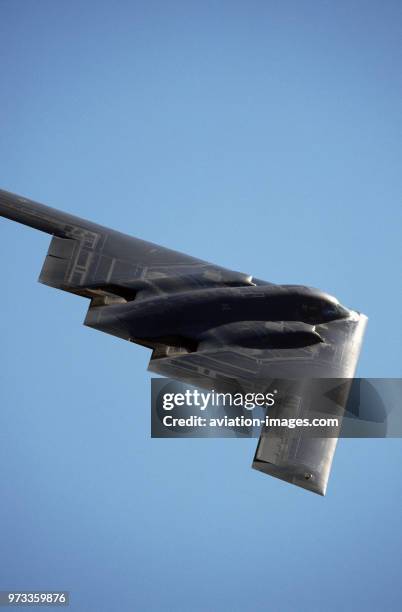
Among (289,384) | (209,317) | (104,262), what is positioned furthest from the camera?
(104,262)

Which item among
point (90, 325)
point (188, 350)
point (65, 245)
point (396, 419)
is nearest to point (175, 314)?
point (188, 350)

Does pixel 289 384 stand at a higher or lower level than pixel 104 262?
lower

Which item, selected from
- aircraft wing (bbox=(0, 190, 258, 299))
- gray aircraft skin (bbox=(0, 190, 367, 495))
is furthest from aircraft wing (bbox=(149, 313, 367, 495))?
aircraft wing (bbox=(0, 190, 258, 299))

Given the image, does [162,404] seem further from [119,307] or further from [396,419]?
[396,419]

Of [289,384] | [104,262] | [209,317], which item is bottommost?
[289,384]

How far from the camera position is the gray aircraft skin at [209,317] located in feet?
57.7

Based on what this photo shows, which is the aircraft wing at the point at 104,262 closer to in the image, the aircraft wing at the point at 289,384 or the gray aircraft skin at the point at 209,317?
the gray aircraft skin at the point at 209,317

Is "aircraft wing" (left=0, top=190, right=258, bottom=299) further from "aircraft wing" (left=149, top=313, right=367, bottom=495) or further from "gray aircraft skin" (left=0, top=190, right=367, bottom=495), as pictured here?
"aircraft wing" (left=149, top=313, right=367, bottom=495)

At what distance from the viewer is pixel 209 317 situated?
716 inches

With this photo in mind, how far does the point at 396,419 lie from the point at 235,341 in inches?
170

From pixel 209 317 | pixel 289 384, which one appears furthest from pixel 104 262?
pixel 289 384

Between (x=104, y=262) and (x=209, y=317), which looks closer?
(x=209, y=317)

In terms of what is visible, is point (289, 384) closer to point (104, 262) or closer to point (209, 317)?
point (209, 317)

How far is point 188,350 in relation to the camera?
713 inches
